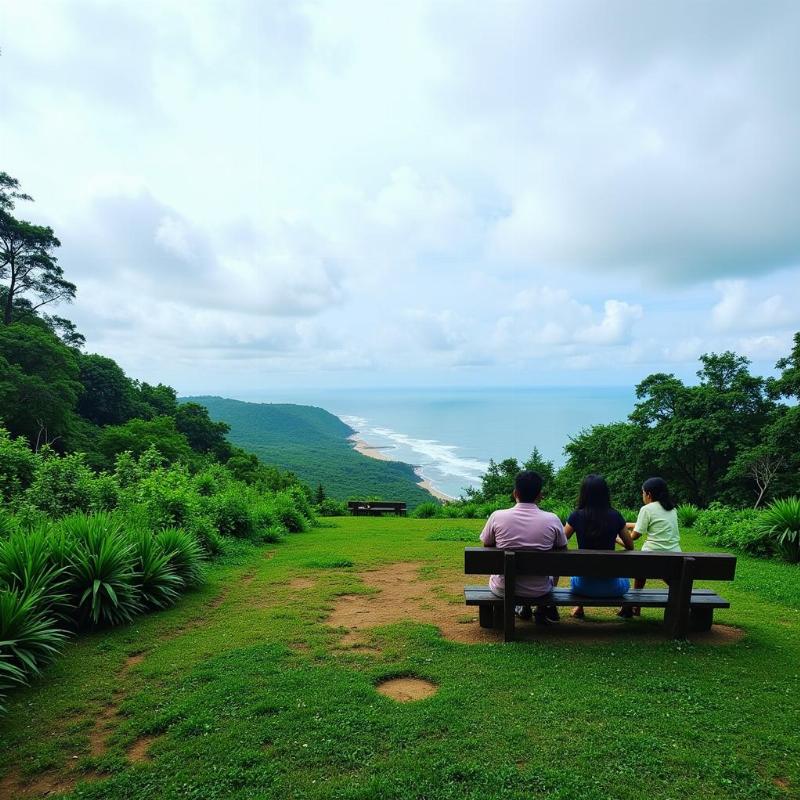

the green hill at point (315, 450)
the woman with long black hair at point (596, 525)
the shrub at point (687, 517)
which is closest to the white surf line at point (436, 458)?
the green hill at point (315, 450)

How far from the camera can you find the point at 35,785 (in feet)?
Result: 9.68

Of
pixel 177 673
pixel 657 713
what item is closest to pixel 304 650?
pixel 177 673

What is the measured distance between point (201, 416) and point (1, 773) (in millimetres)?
55414

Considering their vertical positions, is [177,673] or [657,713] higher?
[657,713]

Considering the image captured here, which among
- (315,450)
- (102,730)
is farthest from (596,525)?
(315,450)

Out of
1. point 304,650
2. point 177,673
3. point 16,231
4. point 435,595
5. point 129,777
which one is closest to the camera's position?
point 129,777

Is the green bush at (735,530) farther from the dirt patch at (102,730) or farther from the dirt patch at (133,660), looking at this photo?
the dirt patch at (102,730)

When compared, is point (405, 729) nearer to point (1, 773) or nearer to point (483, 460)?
point (1, 773)

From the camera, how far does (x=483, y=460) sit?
101062 mm

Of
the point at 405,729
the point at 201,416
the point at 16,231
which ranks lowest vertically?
the point at 405,729

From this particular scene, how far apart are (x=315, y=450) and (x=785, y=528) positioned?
95660mm

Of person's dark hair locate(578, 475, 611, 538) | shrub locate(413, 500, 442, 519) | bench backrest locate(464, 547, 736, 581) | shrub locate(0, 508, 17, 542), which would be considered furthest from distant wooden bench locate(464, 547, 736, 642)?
shrub locate(413, 500, 442, 519)

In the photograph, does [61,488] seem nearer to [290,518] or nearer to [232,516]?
[232,516]

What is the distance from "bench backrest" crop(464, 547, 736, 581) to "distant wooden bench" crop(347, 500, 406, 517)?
627 inches
